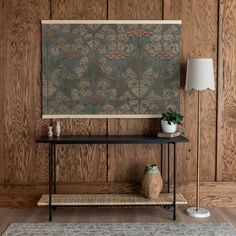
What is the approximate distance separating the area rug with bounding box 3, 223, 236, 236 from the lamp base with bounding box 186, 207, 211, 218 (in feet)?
0.72

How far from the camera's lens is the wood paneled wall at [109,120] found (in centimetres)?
396

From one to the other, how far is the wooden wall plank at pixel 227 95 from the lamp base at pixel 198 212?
454mm

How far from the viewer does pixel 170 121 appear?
3756mm

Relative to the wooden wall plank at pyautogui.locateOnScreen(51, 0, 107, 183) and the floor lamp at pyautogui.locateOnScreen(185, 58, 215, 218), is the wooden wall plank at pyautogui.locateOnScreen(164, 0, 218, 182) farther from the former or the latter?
the wooden wall plank at pyautogui.locateOnScreen(51, 0, 107, 183)

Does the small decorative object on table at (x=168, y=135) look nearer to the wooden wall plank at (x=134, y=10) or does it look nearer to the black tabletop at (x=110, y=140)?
the black tabletop at (x=110, y=140)

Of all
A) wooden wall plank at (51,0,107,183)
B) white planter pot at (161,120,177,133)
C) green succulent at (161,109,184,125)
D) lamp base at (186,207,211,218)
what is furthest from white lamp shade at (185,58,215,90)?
lamp base at (186,207,211,218)

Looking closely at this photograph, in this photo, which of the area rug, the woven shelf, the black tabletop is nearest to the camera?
the area rug

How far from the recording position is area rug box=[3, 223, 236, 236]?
3.31 m

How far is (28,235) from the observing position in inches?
128

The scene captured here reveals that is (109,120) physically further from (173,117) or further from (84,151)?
(173,117)

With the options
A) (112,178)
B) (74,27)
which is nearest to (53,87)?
(74,27)

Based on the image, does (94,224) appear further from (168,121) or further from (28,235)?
(168,121)

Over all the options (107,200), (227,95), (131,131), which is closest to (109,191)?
(107,200)

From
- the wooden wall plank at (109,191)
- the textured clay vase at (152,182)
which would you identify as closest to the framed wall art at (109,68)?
the textured clay vase at (152,182)
